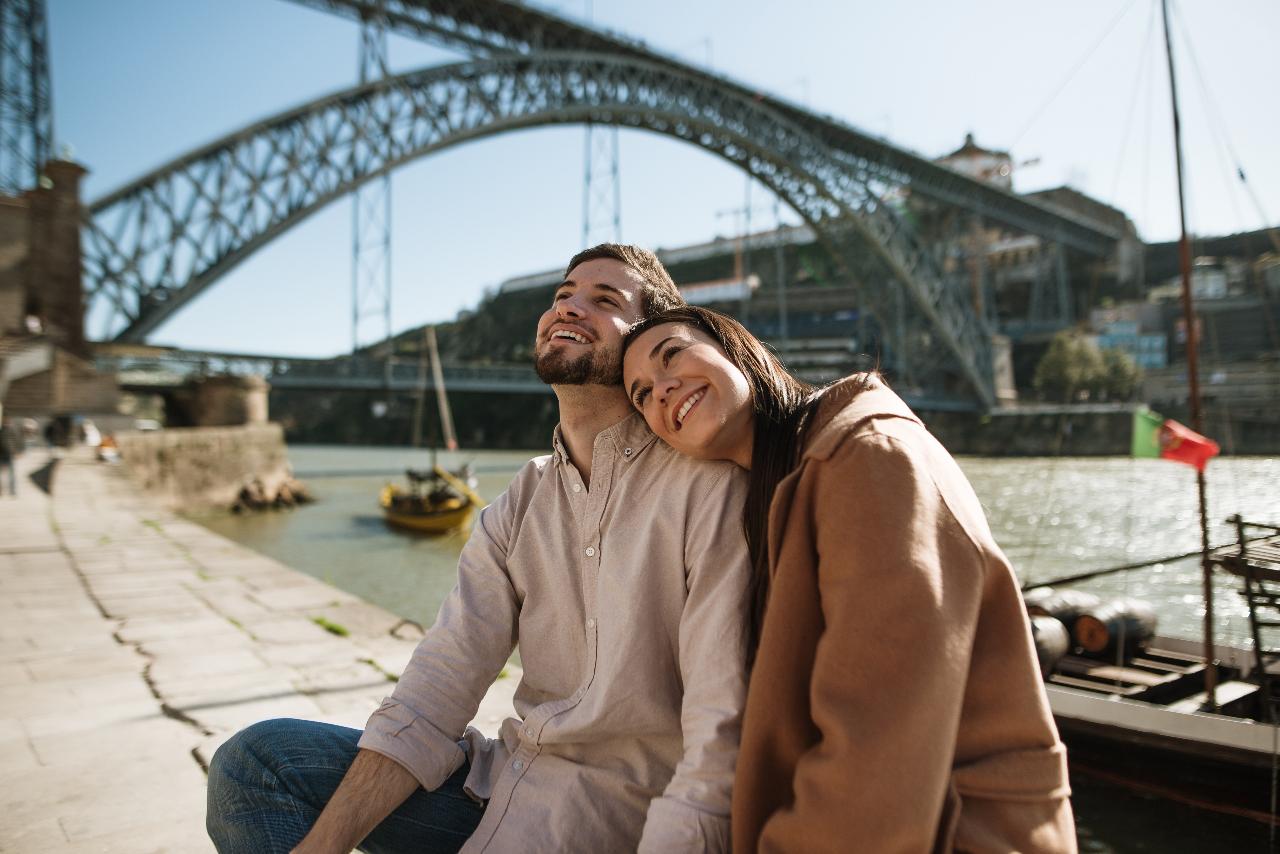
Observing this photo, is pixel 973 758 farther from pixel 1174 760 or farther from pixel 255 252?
pixel 255 252

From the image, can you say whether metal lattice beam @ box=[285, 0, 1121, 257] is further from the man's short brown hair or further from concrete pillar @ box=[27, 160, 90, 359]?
the man's short brown hair

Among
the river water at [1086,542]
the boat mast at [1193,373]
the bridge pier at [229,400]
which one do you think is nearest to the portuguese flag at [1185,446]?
the boat mast at [1193,373]

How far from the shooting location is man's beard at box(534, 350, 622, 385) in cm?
126

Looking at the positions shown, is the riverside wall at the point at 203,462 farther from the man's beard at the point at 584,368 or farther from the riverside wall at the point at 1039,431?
the riverside wall at the point at 1039,431

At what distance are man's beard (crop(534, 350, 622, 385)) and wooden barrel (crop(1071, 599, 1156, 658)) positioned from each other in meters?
3.36

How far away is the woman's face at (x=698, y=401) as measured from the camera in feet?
3.56

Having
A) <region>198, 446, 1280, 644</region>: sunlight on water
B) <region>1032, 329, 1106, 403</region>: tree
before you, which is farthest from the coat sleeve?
<region>1032, 329, 1106, 403</region>: tree

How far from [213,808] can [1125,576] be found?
967 cm

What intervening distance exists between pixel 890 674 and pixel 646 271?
772mm

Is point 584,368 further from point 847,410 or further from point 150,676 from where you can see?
point 150,676

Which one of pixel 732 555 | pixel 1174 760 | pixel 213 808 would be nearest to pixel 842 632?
pixel 732 555

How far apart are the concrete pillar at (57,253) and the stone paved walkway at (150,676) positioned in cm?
1345

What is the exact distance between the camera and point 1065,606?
402 cm

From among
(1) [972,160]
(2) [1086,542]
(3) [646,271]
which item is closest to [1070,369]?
(1) [972,160]
